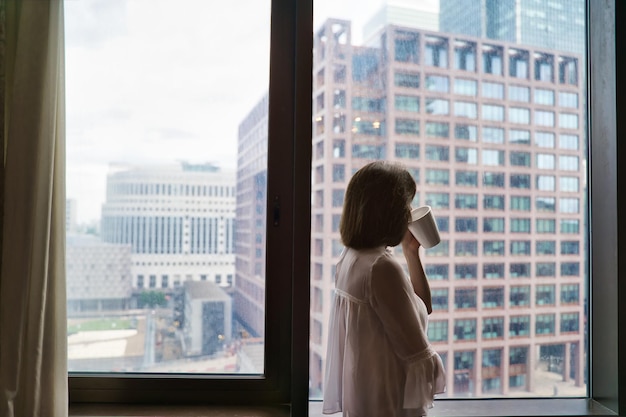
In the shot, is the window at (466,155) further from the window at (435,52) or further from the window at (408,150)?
the window at (435,52)

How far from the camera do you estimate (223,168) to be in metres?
1.80

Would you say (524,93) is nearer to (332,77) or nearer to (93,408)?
(332,77)

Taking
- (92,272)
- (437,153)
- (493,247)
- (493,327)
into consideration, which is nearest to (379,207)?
(437,153)

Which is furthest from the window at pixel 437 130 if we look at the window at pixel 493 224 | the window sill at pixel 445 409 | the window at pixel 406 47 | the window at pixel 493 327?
the window sill at pixel 445 409

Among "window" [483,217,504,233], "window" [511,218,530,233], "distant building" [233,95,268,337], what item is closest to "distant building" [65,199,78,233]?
"distant building" [233,95,268,337]

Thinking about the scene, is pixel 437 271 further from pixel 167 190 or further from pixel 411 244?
pixel 167 190

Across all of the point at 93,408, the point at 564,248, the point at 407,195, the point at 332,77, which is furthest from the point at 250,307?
the point at 564,248

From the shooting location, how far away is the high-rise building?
6.03 ft

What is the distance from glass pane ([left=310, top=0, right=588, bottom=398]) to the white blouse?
41 centimetres

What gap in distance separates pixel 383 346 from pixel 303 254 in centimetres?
45

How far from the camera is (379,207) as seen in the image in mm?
1364

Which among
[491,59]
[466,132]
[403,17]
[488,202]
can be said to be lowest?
[488,202]

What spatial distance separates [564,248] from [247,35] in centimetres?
133

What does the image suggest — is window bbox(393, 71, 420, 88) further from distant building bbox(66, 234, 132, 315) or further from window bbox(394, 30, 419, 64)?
distant building bbox(66, 234, 132, 315)
